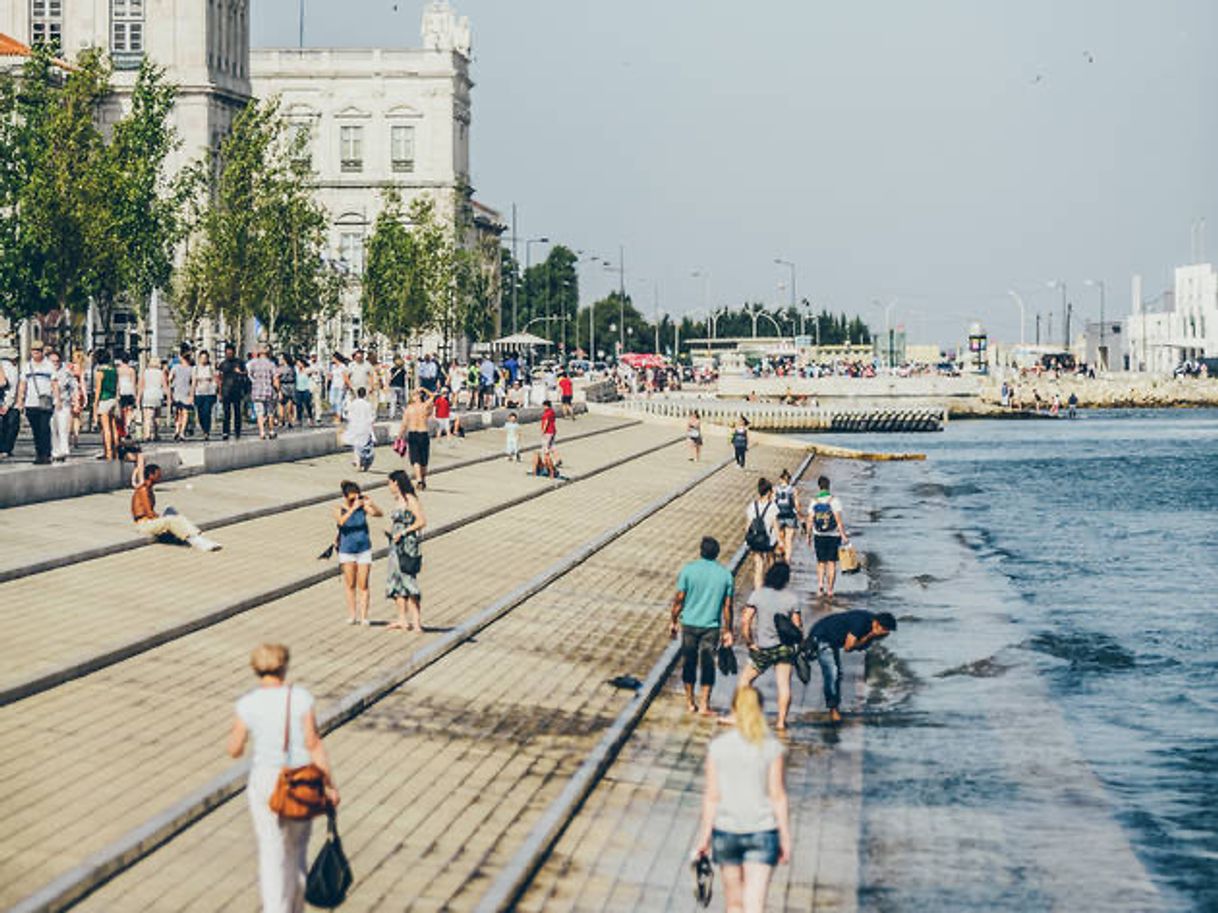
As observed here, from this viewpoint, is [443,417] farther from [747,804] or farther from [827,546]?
[747,804]

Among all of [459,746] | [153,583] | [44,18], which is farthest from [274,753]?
[44,18]

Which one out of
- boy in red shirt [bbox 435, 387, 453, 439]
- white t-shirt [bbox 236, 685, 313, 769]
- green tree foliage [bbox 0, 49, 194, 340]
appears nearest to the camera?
white t-shirt [bbox 236, 685, 313, 769]

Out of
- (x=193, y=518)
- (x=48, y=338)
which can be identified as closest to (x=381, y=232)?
(x=48, y=338)

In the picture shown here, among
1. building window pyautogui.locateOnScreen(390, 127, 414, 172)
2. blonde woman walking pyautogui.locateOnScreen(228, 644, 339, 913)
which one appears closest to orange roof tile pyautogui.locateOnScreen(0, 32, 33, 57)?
building window pyautogui.locateOnScreen(390, 127, 414, 172)

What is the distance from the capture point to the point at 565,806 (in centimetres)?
1667

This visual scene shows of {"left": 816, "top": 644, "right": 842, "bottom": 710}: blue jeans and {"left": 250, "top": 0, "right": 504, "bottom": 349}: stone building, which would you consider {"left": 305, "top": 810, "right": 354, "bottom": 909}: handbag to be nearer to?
{"left": 816, "top": 644, "right": 842, "bottom": 710}: blue jeans

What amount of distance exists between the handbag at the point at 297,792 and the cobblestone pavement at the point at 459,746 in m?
1.90

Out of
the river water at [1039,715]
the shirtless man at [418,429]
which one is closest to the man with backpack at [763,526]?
the river water at [1039,715]

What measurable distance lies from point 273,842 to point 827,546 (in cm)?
2268

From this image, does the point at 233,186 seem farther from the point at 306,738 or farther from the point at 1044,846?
the point at 306,738

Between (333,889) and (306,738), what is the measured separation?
842 mm

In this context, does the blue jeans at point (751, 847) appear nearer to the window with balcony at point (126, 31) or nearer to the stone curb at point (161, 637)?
the stone curb at point (161, 637)

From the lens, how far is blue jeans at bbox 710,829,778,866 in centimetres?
1175

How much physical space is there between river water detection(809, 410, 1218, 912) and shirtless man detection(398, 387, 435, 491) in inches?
344
